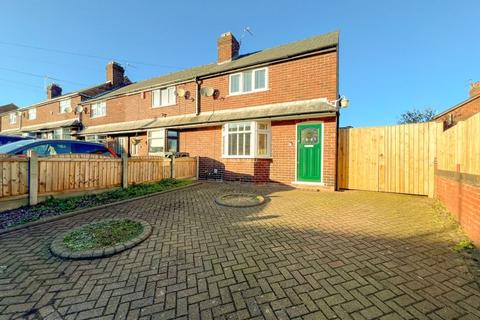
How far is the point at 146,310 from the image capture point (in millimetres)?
2205

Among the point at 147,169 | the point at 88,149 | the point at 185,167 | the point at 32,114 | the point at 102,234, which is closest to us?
the point at 102,234

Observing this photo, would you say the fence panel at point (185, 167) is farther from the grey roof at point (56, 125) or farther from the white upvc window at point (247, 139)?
the grey roof at point (56, 125)

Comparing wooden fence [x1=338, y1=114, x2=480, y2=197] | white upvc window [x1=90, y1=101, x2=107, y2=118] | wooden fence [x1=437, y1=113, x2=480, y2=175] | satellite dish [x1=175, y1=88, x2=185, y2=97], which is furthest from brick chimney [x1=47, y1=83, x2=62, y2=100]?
wooden fence [x1=437, y1=113, x2=480, y2=175]

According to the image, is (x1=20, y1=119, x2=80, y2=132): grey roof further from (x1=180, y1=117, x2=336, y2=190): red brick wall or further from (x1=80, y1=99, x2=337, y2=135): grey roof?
(x1=180, y1=117, x2=336, y2=190): red brick wall

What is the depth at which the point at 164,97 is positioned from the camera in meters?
14.8

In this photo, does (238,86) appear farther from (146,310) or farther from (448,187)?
(146,310)

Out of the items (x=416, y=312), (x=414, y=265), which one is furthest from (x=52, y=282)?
(x=414, y=265)

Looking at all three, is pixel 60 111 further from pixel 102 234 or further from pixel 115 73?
pixel 102 234

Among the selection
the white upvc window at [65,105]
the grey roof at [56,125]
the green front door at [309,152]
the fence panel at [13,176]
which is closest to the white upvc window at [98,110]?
the grey roof at [56,125]

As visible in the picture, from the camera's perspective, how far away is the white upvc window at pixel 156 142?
540 inches

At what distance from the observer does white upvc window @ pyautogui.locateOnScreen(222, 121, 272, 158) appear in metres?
10.3

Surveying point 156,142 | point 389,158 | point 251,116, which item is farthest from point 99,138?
point 389,158

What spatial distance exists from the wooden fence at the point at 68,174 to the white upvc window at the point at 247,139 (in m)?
3.55

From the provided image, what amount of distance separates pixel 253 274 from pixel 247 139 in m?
8.16
